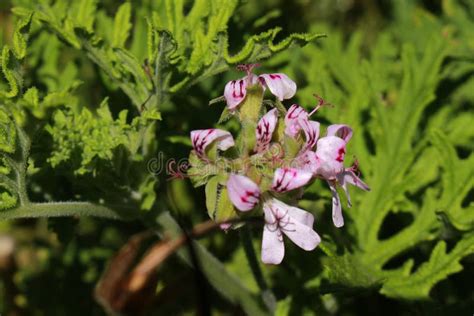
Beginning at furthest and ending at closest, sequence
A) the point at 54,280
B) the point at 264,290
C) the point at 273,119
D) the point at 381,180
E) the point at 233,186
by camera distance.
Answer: the point at 54,280
the point at 381,180
the point at 264,290
the point at 273,119
the point at 233,186

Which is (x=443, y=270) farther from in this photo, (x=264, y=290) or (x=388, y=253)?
(x=264, y=290)

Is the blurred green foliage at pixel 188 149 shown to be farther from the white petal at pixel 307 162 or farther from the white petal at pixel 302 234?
the white petal at pixel 307 162

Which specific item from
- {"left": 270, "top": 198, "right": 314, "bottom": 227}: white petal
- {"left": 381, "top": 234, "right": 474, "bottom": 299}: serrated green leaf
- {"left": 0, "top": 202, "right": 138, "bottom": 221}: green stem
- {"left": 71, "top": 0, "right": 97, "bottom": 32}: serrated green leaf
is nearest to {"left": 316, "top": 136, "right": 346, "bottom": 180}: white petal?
{"left": 270, "top": 198, "right": 314, "bottom": 227}: white petal

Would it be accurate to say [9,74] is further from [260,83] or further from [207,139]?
[260,83]

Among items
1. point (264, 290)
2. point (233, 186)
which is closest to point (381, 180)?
point (264, 290)

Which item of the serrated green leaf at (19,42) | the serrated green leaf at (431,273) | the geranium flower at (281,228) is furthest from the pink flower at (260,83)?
the serrated green leaf at (431,273)

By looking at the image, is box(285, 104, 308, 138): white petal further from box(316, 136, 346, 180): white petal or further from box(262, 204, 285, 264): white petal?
box(262, 204, 285, 264): white petal

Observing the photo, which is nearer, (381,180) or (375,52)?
(381,180)
